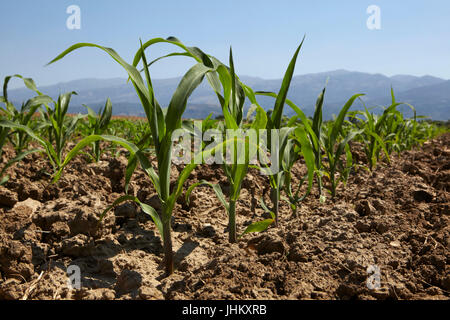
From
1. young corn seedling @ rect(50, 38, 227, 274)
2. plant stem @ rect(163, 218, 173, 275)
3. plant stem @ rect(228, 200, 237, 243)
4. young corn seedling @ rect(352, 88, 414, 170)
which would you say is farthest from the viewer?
young corn seedling @ rect(352, 88, 414, 170)

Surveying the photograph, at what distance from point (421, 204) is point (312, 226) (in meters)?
0.66

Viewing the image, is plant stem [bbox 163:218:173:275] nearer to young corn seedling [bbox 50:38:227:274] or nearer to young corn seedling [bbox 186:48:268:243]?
young corn seedling [bbox 50:38:227:274]

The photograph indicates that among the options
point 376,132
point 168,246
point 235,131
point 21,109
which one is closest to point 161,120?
point 235,131

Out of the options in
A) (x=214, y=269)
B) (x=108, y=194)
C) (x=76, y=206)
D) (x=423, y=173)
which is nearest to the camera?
(x=214, y=269)

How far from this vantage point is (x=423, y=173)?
2088 mm

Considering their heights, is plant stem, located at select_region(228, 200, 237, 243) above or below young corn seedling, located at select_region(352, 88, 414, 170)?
below

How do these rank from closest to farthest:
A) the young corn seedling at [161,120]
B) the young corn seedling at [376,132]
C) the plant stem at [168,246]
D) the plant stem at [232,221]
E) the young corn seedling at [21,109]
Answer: the young corn seedling at [161,120]
the plant stem at [168,246]
the plant stem at [232,221]
the young corn seedling at [21,109]
the young corn seedling at [376,132]

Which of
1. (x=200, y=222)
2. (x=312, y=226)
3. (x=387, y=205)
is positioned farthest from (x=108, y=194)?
(x=387, y=205)

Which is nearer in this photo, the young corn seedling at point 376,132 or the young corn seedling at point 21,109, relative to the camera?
the young corn seedling at point 21,109

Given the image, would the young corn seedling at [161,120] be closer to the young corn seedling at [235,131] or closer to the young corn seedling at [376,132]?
the young corn seedling at [235,131]

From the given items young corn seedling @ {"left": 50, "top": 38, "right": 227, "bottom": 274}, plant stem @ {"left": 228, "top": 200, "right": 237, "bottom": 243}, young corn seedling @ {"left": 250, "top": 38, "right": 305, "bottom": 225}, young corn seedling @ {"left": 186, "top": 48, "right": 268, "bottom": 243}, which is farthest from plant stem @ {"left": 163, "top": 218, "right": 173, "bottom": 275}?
young corn seedling @ {"left": 250, "top": 38, "right": 305, "bottom": 225}

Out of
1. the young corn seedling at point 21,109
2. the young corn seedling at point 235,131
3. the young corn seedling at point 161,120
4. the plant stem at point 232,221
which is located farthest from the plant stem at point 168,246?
the young corn seedling at point 21,109

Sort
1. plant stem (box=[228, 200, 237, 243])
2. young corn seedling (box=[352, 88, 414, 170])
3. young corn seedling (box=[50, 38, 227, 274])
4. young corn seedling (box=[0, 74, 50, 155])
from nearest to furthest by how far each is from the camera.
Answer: young corn seedling (box=[50, 38, 227, 274]), plant stem (box=[228, 200, 237, 243]), young corn seedling (box=[0, 74, 50, 155]), young corn seedling (box=[352, 88, 414, 170])
